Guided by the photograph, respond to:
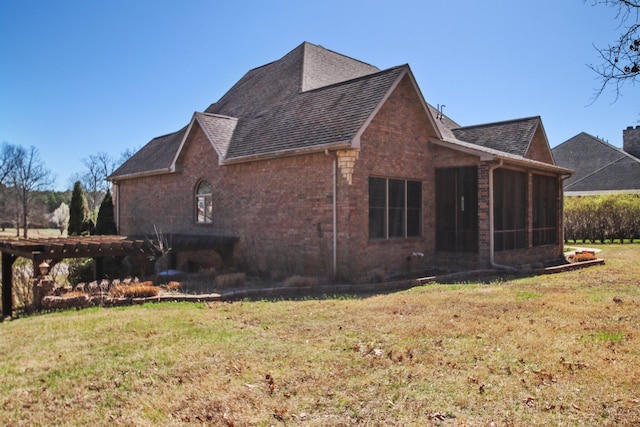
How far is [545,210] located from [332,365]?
14691mm

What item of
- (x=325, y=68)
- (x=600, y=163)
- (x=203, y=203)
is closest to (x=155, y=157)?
(x=203, y=203)

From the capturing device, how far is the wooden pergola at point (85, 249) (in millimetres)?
12023

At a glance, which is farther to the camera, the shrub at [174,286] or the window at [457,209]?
the window at [457,209]

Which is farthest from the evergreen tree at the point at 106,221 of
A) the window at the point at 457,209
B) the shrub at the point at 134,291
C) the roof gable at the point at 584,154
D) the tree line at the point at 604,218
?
the roof gable at the point at 584,154

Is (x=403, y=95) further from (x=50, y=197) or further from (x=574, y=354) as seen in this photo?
(x=50, y=197)

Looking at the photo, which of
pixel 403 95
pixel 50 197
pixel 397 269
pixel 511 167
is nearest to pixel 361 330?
pixel 397 269

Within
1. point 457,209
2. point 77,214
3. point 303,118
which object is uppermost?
point 303,118

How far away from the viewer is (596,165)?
39312 mm

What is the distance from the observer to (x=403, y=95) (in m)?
14.1

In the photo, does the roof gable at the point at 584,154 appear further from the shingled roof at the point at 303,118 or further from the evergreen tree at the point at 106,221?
the evergreen tree at the point at 106,221

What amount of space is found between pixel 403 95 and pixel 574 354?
384 inches

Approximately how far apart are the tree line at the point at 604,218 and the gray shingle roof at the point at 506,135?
12.4m

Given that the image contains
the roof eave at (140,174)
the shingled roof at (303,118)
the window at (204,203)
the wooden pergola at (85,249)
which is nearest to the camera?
the wooden pergola at (85,249)

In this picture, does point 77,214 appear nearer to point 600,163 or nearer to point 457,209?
point 457,209
